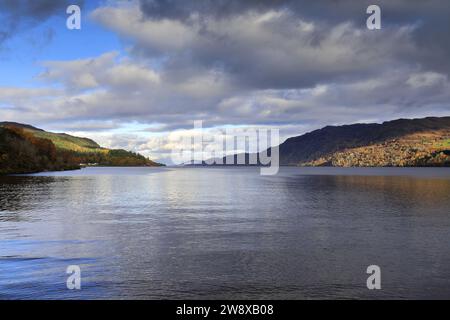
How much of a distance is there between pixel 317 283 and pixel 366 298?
347 centimetres

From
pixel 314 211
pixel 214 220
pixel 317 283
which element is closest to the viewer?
pixel 317 283

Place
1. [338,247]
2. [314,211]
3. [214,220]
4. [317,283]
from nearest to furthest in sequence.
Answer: [317,283] → [338,247] → [214,220] → [314,211]

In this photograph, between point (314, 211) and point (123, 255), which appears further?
point (314, 211)

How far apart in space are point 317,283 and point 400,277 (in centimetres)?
616

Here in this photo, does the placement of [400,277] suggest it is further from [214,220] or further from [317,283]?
[214,220]

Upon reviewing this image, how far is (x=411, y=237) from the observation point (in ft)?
140
